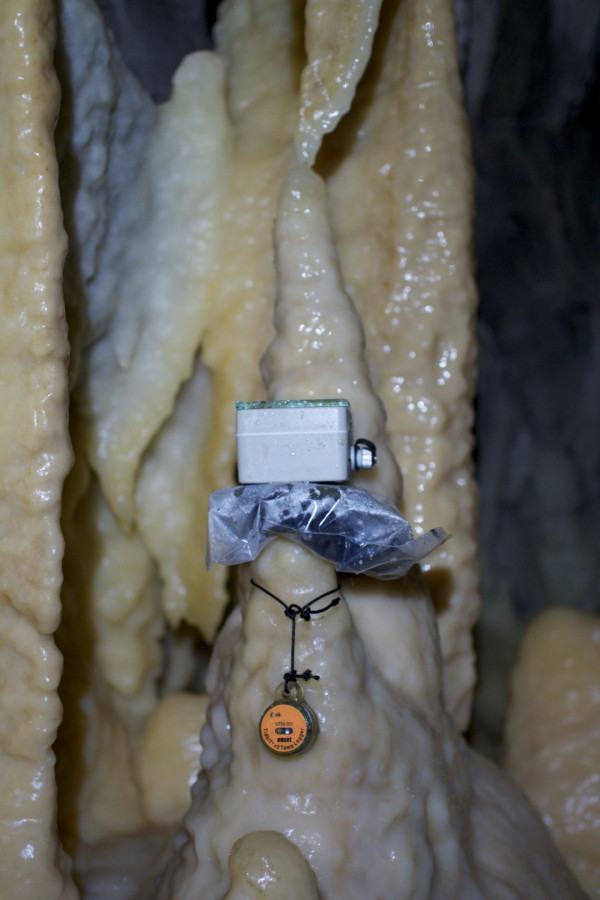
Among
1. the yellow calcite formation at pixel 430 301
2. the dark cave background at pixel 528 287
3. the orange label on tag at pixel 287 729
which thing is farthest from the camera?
the dark cave background at pixel 528 287

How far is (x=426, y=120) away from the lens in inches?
78.2

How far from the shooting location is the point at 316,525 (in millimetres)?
1464

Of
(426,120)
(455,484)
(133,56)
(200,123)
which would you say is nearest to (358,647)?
(455,484)

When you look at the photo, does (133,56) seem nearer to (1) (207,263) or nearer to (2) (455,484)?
(1) (207,263)

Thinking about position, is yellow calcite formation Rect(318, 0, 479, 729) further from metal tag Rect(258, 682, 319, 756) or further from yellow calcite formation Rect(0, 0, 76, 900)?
yellow calcite formation Rect(0, 0, 76, 900)

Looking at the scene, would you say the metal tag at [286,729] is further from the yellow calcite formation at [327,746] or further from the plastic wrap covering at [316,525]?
the plastic wrap covering at [316,525]

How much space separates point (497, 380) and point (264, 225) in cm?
93

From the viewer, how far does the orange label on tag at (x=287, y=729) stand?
141 centimetres

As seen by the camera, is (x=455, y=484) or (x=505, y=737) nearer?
(x=455, y=484)

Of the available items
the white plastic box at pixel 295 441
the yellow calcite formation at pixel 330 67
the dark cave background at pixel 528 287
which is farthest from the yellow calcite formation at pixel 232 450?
the dark cave background at pixel 528 287

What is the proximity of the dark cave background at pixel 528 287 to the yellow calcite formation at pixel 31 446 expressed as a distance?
0.74 m

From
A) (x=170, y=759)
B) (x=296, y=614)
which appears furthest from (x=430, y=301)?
(x=170, y=759)

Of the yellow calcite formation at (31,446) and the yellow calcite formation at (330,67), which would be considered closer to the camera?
the yellow calcite formation at (31,446)

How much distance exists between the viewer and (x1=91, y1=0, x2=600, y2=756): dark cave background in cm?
229
